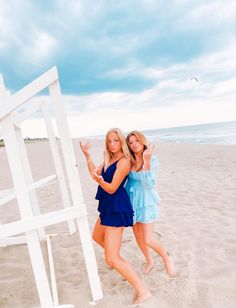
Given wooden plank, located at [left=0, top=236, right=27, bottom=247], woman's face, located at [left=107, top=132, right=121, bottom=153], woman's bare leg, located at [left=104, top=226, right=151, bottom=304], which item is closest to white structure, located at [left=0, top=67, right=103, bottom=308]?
woman's bare leg, located at [left=104, top=226, right=151, bottom=304]

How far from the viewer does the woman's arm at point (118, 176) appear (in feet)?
9.23

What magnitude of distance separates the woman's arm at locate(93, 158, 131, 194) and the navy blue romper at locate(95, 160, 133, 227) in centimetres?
10

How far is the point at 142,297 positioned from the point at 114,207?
2.89ft

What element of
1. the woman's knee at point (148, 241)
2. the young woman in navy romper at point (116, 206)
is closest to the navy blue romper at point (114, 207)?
the young woman in navy romper at point (116, 206)

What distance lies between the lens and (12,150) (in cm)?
237

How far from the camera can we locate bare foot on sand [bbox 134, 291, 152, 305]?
280 cm

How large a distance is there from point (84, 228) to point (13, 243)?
2290 millimetres

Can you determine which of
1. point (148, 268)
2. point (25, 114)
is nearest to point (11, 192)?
point (25, 114)

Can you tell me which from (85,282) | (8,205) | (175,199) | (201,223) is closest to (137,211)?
(85,282)

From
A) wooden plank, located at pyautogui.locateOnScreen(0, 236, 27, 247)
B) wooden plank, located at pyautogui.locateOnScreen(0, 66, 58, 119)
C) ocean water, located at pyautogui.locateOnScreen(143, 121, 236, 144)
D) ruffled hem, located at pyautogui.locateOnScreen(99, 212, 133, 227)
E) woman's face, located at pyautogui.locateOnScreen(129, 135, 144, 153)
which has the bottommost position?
ocean water, located at pyautogui.locateOnScreen(143, 121, 236, 144)

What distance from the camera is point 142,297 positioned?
111 inches

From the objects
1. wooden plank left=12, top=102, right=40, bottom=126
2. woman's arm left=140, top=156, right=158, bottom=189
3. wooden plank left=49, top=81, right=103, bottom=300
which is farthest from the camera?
wooden plank left=12, top=102, right=40, bottom=126

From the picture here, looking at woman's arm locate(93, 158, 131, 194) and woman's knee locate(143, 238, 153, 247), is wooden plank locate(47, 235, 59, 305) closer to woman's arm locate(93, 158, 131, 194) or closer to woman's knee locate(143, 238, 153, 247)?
woman's knee locate(143, 238, 153, 247)

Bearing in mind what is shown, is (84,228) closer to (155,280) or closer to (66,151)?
(66,151)
